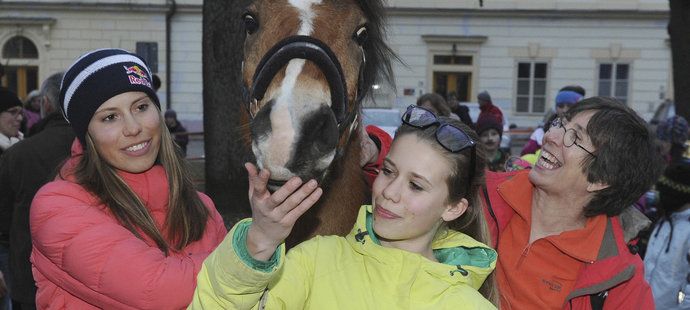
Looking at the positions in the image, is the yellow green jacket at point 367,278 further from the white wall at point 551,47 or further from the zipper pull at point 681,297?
the white wall at point 551,47

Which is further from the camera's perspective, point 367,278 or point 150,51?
point 150,51

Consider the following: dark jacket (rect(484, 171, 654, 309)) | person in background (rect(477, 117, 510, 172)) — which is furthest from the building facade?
dark jacket (rect(484, 171, 654, 309))

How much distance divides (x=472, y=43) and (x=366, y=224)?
24.3m

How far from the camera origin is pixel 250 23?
2473mm

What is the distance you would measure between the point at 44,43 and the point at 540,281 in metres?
26.2

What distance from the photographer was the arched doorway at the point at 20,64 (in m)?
24.9

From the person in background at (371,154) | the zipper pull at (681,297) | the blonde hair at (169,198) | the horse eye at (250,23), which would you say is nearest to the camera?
the blonde hair at (169,198)

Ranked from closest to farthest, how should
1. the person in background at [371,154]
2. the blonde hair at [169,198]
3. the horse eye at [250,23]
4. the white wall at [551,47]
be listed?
the blonde hair at [169,198] → the horse eye at [250,23] → the person in background at [371,154] → the white wall at [551,47]

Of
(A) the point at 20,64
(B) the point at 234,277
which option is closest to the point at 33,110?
(B) the point at 234,277

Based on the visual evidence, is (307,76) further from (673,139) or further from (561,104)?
(561,104)

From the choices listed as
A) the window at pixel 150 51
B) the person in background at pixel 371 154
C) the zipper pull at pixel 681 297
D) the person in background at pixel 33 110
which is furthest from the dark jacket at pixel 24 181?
the window at pixel 150 51

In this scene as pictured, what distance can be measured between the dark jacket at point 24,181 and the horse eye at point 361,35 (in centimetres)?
204

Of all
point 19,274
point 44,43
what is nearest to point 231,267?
point 19,274

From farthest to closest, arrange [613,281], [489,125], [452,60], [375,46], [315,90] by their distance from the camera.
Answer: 1. [452,60]
2. [489,125]
3. [375,46]
4. [613,281]
5. [315,90]
